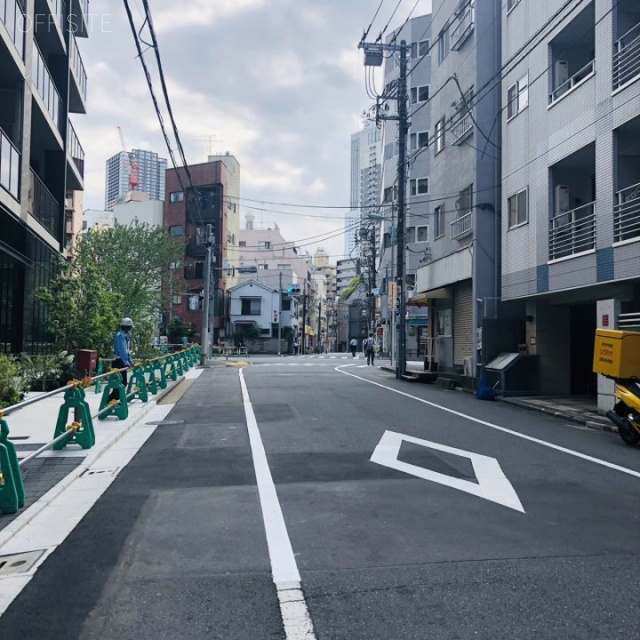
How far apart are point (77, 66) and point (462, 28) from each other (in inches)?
597

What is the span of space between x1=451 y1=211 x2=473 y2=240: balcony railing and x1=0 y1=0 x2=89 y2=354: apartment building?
→ 46.6 feet

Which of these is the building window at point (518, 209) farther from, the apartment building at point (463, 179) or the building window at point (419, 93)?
the building window at point (419, 93)

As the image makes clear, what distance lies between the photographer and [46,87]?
19.9m

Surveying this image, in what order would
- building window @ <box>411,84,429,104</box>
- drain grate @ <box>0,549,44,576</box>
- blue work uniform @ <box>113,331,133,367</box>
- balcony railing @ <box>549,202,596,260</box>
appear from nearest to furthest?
1. drain grate @ <box>0,549,44,576</box>
2. blue work uniform @ <box>113,331,133,367</box>
3. balcony railing @ <box>549,202,596,260</box>
4. building window @ <box>411,84,429,104</box>

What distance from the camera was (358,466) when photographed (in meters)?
8.05

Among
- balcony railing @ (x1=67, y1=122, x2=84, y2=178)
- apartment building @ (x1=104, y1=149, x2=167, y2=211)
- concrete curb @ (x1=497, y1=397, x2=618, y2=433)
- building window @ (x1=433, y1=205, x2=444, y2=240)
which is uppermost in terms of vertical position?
apartment building @ (x1=104, y1=149, x2=167, y2=211)

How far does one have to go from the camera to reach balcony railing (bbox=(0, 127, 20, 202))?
48.9 ft

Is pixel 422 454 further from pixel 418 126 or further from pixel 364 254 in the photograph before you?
pixel 364 254

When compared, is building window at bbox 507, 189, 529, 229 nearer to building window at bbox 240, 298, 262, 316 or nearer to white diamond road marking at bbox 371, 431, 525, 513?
white diamond road marking at bbox 371, 431, 525, 513

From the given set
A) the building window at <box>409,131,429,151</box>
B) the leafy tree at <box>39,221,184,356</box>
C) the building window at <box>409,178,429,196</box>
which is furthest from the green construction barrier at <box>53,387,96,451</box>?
the building window at <box>409,178,429,196</box>

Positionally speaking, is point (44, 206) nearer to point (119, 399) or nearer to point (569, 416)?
point (119, 399)

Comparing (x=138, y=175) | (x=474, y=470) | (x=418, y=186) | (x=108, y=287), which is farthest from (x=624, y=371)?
(x=138, y=175)

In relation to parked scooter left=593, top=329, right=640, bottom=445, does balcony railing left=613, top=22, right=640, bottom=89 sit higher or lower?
higher

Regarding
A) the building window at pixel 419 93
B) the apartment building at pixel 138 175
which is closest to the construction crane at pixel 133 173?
the apartment building at pixel 138 175
